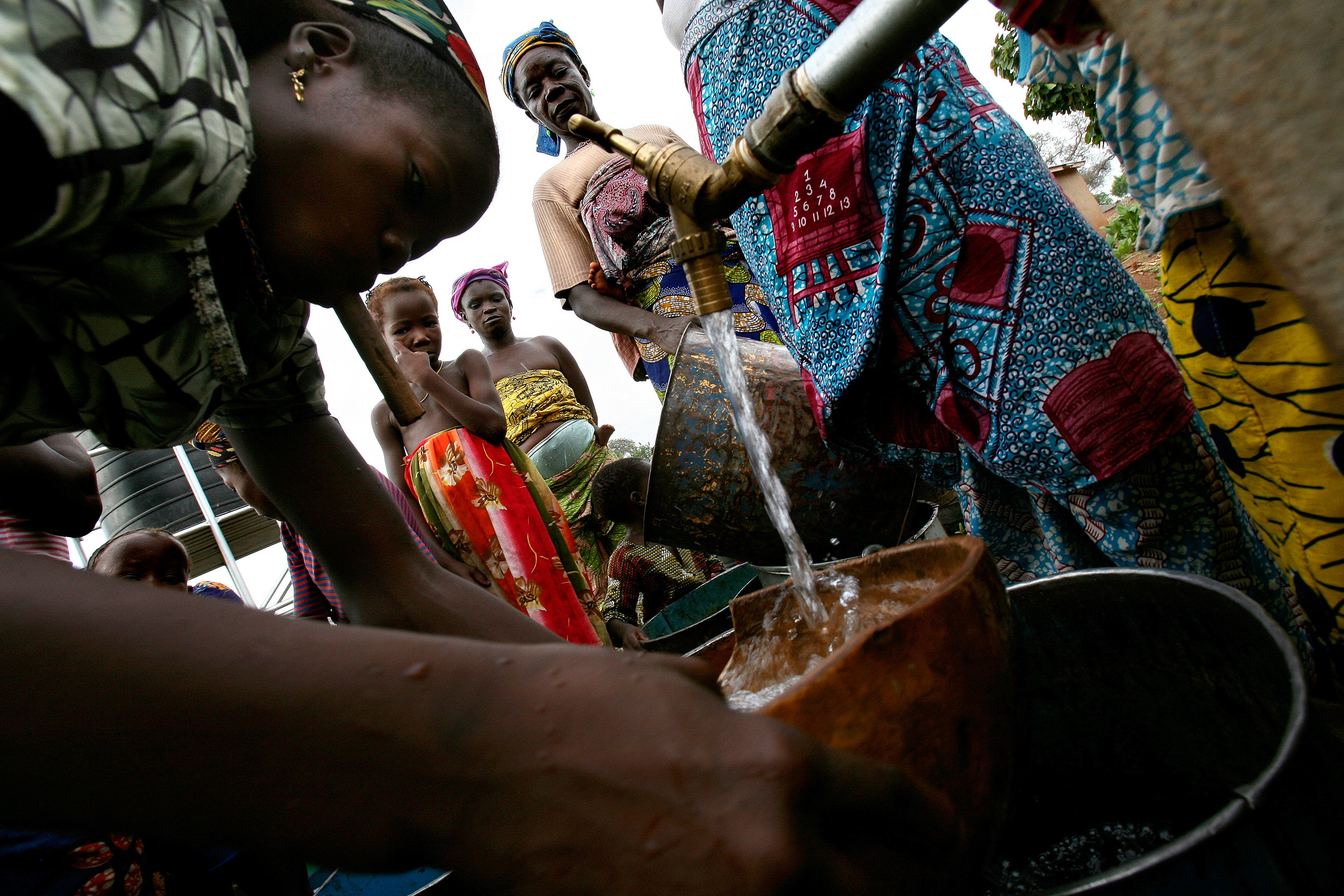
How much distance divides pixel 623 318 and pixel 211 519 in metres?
8.54

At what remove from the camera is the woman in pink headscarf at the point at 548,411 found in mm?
3912

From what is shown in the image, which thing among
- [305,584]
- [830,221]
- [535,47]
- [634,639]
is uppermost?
[535,47]

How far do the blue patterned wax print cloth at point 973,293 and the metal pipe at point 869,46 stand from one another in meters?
0.44

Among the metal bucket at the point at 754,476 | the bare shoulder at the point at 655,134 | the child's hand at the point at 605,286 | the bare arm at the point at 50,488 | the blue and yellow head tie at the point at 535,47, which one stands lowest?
the metal bucket at the point at 754,476

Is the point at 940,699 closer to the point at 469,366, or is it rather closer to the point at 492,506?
the point at 492,506

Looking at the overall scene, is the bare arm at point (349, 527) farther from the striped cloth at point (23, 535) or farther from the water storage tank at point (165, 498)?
the water storage tank at point (165, 498)

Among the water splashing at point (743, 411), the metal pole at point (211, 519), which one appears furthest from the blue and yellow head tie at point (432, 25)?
the metal pole at point (211, 519)

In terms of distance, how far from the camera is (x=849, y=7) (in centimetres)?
126

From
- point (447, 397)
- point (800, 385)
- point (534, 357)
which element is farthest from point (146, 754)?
point (534, 357)

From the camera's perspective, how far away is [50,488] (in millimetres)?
1865

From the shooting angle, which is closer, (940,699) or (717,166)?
(940,699)

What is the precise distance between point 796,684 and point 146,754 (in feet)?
1.35

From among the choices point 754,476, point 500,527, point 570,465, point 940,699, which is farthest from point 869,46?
point 570,465

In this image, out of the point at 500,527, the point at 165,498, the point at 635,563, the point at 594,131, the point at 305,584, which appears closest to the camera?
the point at 594,131
